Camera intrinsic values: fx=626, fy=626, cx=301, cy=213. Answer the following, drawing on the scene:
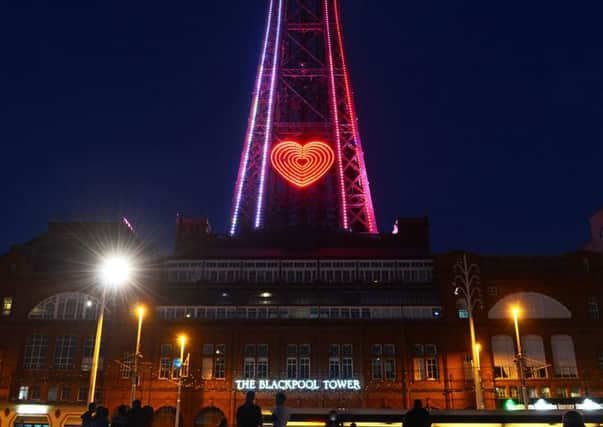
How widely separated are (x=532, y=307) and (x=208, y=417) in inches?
1322

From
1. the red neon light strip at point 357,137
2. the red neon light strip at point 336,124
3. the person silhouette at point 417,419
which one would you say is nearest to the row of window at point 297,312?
the red neon light strip at point 336,124

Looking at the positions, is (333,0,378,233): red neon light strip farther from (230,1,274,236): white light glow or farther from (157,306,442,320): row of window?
(157,306,442,320): row of window

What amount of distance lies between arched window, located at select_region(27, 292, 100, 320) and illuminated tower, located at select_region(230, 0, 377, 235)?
18583 mm

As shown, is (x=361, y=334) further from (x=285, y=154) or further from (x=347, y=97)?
(x=347, y=97)

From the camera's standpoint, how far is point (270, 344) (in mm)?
61469

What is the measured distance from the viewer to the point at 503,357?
60594mm

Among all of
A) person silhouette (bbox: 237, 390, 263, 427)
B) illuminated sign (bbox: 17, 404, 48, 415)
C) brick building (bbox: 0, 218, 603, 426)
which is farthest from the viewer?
brick building (bbox: 0, 218, 603, 426)

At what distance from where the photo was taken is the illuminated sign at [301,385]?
191 ft

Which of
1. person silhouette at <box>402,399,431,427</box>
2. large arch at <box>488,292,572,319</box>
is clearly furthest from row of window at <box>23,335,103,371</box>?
person silhouette at <box>402,399,431,427</box>

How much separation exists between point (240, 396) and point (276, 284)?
1225cm

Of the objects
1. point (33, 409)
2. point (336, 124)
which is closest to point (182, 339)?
point (33, 409)

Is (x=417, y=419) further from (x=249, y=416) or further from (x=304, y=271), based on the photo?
(x=304, y=271)

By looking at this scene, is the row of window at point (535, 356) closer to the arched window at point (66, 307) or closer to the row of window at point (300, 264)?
the row of window at point (300, 264)

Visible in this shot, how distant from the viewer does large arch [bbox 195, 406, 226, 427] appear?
57.8 meters
